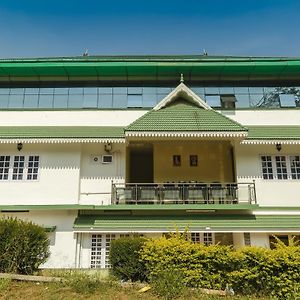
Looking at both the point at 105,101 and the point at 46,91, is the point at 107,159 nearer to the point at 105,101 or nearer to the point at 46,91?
the point at 105,101

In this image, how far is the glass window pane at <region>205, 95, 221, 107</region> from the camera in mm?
22484

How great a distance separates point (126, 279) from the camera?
12.9m

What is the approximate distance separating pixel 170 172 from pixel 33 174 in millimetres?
7472

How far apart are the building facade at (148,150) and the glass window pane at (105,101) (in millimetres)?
60

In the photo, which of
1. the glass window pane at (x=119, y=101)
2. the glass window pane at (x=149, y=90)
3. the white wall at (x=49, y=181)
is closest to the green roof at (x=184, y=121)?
the glass window pane at (x=149, y=90)

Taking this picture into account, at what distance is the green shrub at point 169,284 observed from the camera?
1119cm

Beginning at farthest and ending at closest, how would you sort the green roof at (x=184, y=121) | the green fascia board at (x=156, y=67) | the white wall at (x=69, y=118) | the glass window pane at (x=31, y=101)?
the glass window pane at (x=31, y=101), the green fascia board at (x=156, y=67), the white wall at (x=69, y=118), the green roof at (x=184, y=121)

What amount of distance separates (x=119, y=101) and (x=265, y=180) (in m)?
9.47

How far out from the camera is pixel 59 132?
64.7ft

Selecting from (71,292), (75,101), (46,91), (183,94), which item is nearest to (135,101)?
(183,94)

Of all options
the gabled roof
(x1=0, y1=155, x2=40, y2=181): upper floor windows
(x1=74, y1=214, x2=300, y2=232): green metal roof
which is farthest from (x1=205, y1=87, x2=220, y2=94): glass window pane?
(x1=0, y1=155, x2=40, y2=181): upper floor windows

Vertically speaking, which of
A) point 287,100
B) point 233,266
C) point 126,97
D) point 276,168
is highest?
point 126,97

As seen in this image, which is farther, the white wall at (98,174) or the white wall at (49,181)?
the white wall at (98,174)

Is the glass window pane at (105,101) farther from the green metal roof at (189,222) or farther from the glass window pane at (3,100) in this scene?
the green metal roof at (189,222)
